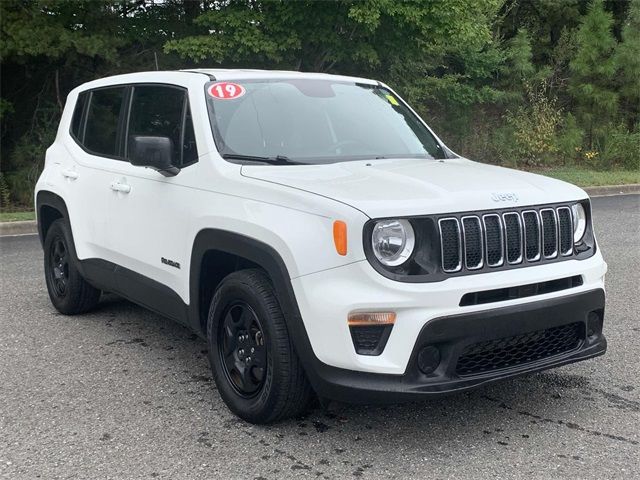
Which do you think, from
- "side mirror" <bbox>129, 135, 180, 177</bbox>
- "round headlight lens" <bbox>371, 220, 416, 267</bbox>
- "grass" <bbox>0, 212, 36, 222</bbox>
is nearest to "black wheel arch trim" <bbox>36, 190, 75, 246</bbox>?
"side mirror" <bbox>129, 135, 180, 177</bbox>

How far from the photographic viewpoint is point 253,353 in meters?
3.93

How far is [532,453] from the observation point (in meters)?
3.60

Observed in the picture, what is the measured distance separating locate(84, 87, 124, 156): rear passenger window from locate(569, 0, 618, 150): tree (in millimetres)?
19199

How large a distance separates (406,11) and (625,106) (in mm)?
10354

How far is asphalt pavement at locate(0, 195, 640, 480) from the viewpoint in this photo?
3494 millimetres

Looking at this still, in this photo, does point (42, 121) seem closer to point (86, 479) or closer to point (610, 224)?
point (610, 224)

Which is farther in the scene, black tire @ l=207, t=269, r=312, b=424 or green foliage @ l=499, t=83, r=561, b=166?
green foliage @ l=499, t=83, r=561, b=166

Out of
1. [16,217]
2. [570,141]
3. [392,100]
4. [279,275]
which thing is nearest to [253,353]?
[279,275]

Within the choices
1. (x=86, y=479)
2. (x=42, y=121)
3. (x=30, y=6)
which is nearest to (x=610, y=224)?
(x=86, y=479)

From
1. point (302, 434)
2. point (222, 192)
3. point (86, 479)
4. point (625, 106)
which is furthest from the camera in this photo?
point (625, 106)

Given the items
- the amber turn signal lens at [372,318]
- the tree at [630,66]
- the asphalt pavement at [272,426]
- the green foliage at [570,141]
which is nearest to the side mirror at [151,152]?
the asphalt pavement at [272,426]

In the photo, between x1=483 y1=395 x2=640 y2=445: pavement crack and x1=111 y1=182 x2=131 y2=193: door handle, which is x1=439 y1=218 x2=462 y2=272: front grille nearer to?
x1=483 y1=395 x2=640 y2=445: pavement crack

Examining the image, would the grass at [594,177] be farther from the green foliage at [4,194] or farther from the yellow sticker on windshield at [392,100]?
the green foliage at [4,194]

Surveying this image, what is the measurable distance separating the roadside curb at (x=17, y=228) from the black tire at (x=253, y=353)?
27.2ft
